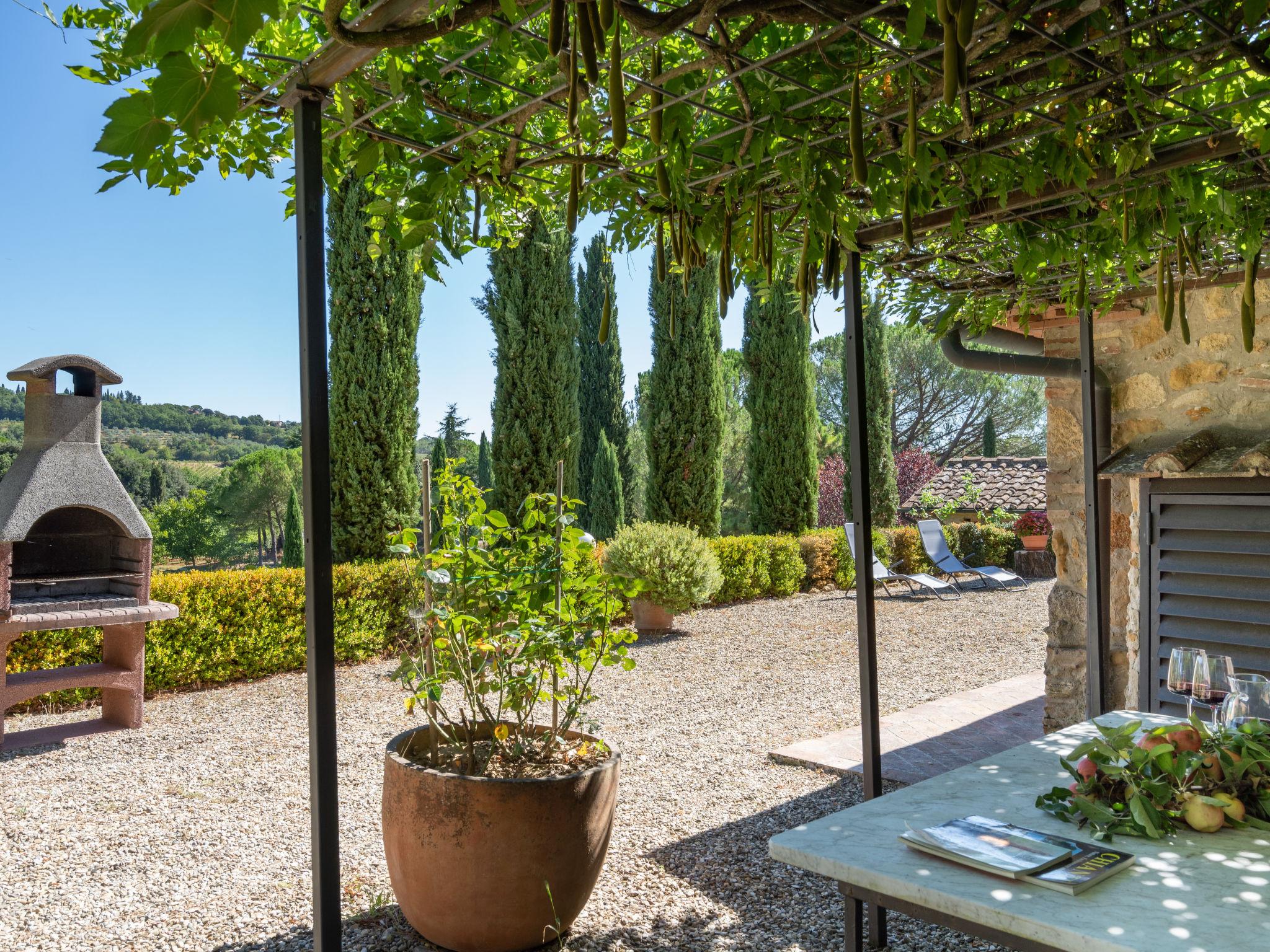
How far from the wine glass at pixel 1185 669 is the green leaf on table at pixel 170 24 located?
2.17 meters

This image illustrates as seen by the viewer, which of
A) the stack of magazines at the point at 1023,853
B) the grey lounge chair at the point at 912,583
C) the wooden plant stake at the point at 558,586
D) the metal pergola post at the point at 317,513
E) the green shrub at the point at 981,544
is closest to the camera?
the stack of magazines at the point at 1023,853

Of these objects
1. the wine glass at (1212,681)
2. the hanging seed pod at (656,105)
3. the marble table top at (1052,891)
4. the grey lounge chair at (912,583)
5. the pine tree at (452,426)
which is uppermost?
the pine tree at (452,426)

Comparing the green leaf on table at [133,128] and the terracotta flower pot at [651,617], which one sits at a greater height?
the green leaf on table at [133,128]

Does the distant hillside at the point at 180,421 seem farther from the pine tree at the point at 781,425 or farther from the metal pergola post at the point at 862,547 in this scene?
the metal pergola post at the point at 862,547

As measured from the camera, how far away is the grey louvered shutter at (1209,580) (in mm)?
3273

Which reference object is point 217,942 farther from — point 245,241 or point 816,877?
point 245,241

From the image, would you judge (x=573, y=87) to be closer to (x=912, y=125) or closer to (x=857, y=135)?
(x=857, y=135)

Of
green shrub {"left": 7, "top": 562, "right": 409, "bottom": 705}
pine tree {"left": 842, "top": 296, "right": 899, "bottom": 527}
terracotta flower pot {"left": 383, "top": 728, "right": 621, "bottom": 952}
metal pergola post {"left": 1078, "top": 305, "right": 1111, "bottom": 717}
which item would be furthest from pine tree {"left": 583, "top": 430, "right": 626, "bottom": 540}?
terracotta flower pot {"left": 383, "top": 728, "right": 621, "bottom": 952}

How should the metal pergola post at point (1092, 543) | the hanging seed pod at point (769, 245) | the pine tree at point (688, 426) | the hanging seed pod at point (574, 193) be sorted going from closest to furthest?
the hanging seed pod at point (574, 193), the hanging seed pod at point (769, 245), the metal pergola post at point (1092, 543), the pine tree at point (688, 426)

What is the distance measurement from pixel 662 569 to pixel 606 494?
5.79 metres

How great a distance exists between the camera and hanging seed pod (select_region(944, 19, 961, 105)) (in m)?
1.00

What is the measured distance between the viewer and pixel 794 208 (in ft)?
7.70

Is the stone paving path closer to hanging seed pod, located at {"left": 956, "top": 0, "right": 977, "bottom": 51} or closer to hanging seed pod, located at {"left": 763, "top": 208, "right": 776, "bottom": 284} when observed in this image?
hanging seed pod, located at {"left": 763, "top": 208, "right": 776, "bottom": 284}

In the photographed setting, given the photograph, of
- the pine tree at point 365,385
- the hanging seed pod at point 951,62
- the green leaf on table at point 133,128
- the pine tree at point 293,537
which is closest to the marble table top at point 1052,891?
the hanging seed pod at point 951,62
